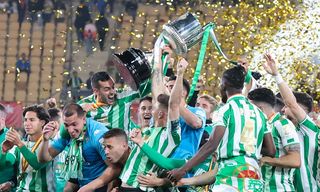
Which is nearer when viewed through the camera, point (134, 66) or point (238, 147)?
point (238, 147)

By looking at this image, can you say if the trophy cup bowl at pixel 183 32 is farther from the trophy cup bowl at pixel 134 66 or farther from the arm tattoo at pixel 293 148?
the arm tattoo at pixel 293 148

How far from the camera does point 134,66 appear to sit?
395 inches

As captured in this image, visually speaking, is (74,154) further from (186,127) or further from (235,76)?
(235,76)

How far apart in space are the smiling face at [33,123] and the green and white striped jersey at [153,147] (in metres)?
1.77

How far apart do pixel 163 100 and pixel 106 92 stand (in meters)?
1.65

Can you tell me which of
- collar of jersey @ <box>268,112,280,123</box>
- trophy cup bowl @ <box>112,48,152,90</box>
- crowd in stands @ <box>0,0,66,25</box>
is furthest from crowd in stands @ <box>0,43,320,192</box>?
crowd in stands @ <box>0,0,66,25</box>

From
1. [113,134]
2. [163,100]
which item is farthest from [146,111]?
[163,100]

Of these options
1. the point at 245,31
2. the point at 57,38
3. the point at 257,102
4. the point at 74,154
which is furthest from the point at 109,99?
the point at 57,38

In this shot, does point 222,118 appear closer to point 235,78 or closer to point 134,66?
point 235,78

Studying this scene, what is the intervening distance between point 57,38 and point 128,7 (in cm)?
173

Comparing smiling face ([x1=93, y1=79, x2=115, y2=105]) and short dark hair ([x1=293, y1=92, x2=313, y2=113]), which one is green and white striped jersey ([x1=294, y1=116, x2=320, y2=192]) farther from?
smiling face ([x1=93, y1=79, x2=115, y2=105])

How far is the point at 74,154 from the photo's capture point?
10.7 meters

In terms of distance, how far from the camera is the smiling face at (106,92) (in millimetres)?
11414

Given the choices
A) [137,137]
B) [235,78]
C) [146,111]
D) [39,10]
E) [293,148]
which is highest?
[39,10]
